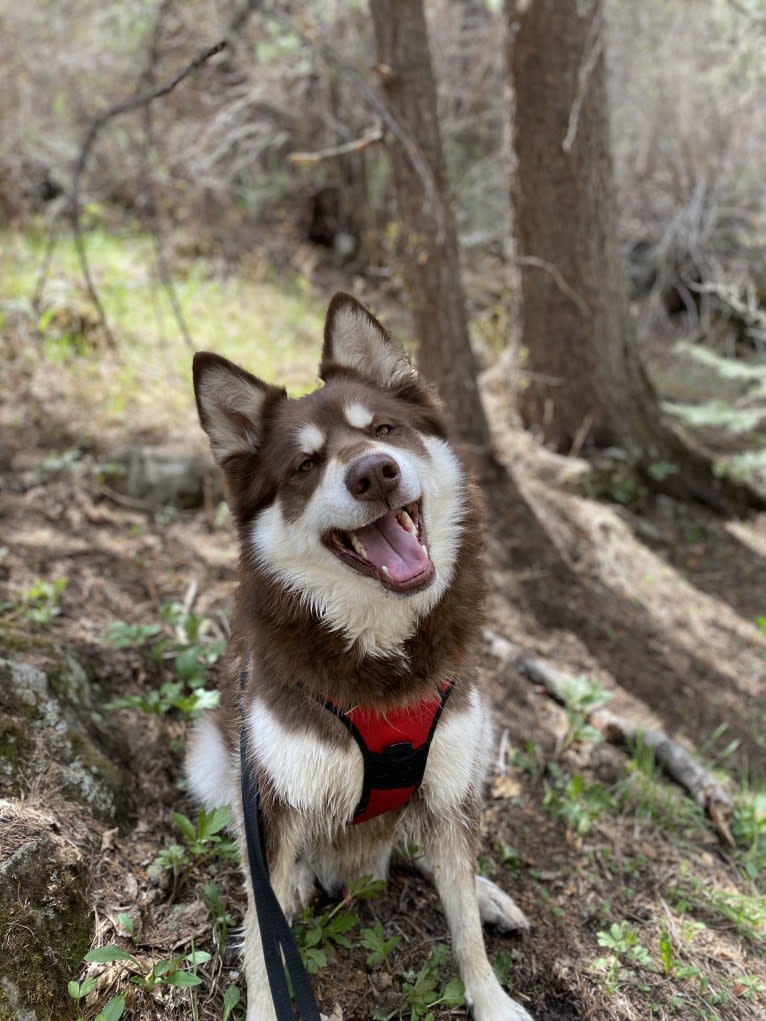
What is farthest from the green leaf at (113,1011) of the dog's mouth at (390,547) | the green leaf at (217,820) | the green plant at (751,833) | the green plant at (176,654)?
the green plant at (751,833)

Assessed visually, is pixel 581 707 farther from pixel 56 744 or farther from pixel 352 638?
pixel 56 744

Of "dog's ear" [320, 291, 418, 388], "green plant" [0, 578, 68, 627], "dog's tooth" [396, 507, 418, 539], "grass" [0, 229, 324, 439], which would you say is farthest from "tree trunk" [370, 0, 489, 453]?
"green plant" [0, 578, 68, 627]

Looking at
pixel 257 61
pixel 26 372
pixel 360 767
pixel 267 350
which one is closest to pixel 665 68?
pixel 257 61

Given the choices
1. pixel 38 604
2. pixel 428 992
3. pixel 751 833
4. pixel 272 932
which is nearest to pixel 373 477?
pixel 272 932

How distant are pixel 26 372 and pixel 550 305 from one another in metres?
4.36

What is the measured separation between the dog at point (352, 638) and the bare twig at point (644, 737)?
1381 millimetres

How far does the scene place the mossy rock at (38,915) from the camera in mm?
1913

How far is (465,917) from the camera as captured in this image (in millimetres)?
2369

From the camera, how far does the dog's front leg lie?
2332 millimetres

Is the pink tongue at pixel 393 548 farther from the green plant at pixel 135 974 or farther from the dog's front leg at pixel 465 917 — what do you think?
the green plant at pixel 135 974

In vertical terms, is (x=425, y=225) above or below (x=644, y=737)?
above

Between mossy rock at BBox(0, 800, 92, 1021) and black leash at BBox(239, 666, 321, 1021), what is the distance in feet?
1.73

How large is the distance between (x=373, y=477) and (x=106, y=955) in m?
1.51

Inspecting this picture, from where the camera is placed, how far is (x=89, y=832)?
245cm
